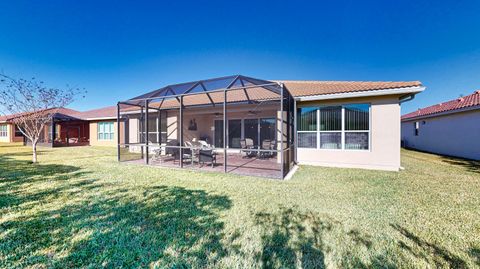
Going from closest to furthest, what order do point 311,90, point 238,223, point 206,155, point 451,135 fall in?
1. point 238,223
2. point 206,155
3. point 311,90
4. point 451,135

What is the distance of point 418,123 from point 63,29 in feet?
86.6

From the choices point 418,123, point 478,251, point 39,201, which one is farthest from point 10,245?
point 418,123

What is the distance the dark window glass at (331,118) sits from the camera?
307 inches

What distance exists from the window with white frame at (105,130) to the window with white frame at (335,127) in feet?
58.5

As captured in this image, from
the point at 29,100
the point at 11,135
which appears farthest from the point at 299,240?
the point at 11,135

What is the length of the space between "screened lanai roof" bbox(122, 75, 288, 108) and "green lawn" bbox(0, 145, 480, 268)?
3352 mm

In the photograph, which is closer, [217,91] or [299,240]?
[299,240]

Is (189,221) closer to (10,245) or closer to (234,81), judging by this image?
(10,245)

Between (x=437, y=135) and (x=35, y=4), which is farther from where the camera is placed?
(x=437, y=135)

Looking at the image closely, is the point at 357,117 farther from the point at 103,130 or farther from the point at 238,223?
the point at 103,130

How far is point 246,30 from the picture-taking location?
40.0 ft

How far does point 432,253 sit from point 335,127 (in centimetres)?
601

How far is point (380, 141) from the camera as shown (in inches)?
283

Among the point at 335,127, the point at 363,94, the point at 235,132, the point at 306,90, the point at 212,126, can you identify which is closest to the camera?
the point at 363,94
